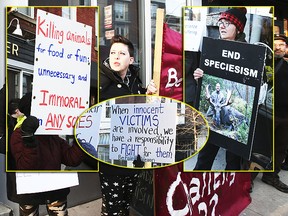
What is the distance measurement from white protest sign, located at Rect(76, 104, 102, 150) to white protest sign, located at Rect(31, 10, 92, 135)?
0.13 feet

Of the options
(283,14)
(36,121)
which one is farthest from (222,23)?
(283,14)

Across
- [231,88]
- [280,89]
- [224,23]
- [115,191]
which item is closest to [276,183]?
[280,89]

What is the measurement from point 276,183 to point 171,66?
250 cm

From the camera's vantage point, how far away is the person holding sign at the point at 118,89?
6.61 feet

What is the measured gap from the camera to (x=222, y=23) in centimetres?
205

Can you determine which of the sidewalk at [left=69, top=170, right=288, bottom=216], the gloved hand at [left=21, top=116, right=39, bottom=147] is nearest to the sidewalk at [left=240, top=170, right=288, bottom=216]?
the sidewalk at [left=69, top=170, right=288, bottom=216]

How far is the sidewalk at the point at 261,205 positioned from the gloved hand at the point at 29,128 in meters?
1.10

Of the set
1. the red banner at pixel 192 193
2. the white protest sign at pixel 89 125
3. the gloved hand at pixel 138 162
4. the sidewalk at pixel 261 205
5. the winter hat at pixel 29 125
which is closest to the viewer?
the winter hat at pixel 29 125

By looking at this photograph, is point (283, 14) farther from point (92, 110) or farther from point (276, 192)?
point (92, 110)

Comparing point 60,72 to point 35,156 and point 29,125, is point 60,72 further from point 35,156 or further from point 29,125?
point 35,156

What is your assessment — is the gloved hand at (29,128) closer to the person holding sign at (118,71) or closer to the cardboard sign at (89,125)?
the cardboard sign at (89,125)

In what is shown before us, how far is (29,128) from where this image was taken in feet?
6.25

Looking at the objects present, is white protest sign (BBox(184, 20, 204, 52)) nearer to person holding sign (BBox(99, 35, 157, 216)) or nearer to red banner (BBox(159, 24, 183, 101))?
red banner (BBox(159, 24, 183, 101))

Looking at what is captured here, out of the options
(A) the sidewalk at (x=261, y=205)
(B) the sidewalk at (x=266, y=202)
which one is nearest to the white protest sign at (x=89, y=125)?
(A) the sidewalk at (x=261, y=205)
